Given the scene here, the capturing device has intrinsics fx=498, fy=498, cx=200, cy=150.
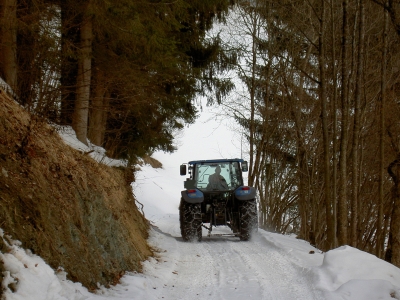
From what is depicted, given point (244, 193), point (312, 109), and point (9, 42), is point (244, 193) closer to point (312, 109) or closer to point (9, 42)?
point (9, 42)

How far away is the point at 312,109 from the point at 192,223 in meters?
9.74

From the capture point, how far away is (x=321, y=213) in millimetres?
22031

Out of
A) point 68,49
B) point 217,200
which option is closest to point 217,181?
point 217,200

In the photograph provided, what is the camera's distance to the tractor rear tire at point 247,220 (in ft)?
37.4

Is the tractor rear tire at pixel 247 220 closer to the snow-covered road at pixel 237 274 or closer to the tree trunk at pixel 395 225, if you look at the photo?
the snow-covered road at pixel 237 274

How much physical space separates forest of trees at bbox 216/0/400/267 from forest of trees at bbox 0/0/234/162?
3.18m

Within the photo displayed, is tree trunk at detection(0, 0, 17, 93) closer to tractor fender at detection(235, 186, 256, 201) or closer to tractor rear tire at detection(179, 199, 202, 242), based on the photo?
tractor rear tire at detection(179, 199, 202, 242)

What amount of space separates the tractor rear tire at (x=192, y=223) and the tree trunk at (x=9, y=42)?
17.3 ft

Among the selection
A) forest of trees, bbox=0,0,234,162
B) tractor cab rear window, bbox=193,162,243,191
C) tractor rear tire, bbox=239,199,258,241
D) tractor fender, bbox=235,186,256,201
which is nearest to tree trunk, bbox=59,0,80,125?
forest of trees, bbox=0,0,234,162

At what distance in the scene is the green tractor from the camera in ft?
37.8

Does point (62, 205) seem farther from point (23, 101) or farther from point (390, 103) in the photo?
point (390, 103)

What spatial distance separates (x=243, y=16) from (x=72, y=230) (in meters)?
14.8

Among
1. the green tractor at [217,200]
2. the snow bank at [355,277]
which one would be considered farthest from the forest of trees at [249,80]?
the snow bank at [355,277]

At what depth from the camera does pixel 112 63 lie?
10.4m
